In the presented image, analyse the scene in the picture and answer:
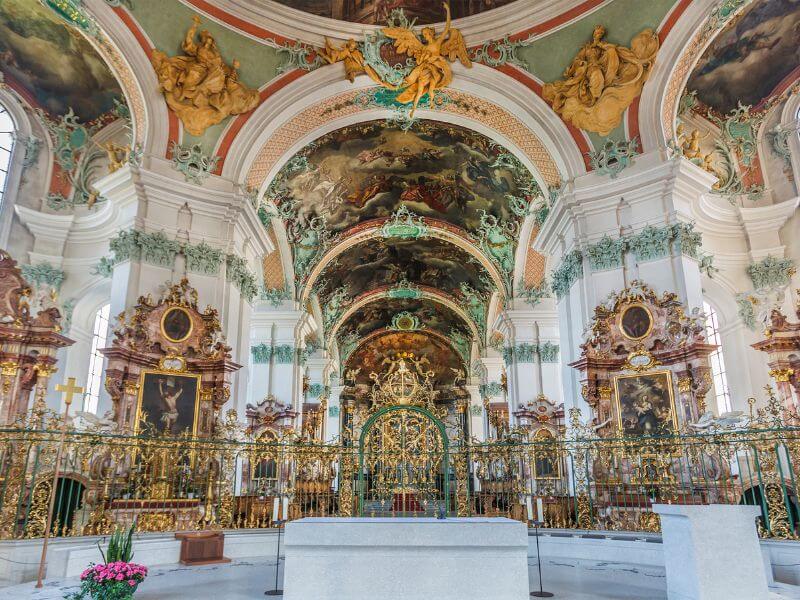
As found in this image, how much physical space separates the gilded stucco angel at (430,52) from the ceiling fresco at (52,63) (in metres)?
7.11

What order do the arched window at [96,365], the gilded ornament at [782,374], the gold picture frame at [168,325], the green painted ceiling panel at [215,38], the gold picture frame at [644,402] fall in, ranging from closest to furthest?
the gold picture frame at [644,402] → the gilded ornament at [782,374] → the gold picture frame at [168,325] → the green painted ceiling panel at [215,38] → the arched window at [96,365]

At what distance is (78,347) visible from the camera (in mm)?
15938

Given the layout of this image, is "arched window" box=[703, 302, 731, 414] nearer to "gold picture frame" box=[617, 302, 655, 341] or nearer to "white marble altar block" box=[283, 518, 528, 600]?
"gold picture frame" box=[617, 302, 655, 341]

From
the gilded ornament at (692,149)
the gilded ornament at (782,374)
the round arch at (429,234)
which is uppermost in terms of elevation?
the round arch at (429,234)

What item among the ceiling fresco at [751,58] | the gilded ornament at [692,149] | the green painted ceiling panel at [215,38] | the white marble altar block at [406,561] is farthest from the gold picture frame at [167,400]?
the ceiling fresco at [751,58]

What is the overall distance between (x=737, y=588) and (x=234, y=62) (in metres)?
13.7

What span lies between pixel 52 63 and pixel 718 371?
1766cm

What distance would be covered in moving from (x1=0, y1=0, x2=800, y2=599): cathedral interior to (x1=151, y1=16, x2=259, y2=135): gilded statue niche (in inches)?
1.9

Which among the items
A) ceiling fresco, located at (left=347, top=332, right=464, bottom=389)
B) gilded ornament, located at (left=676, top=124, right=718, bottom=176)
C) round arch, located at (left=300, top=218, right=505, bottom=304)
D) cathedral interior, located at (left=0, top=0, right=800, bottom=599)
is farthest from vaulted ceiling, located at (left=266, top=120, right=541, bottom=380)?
ceiling fresco, located at (left=347, top=332, right=464, bottom=389)

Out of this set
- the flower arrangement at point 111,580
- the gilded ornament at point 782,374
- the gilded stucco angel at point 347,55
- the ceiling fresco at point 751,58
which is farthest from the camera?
the gilded stucco angel at point 347,55

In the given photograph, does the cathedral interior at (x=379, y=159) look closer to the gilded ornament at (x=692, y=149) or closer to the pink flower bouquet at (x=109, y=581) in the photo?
the gilded ornament at (x=692, y=149)

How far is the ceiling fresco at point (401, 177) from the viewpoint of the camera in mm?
17938

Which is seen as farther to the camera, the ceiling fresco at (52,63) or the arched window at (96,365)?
the arched window at (96,365)

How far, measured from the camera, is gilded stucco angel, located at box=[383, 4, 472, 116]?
14.9 meters
